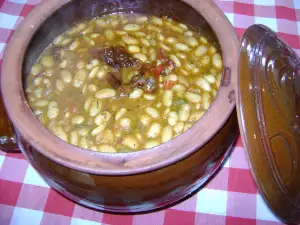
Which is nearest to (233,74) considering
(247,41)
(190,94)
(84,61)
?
(247,41)

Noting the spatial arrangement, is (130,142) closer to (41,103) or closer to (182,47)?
(41,103)

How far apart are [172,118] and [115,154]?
369 mm

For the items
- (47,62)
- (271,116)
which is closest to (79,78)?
(47,62)

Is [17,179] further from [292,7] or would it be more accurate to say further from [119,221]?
[292,7]

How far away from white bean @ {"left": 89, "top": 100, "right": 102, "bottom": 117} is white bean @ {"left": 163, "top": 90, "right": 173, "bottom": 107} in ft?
0.78

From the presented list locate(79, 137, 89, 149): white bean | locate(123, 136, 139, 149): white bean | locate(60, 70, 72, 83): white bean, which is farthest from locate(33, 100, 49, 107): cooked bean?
locate(123, 136, 139, 149): white bean

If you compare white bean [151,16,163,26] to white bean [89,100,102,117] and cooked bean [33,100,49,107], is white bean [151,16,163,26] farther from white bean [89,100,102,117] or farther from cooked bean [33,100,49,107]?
cooked bean [33,100,49,107]

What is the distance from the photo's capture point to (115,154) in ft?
3.38

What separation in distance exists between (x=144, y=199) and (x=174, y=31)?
771 mm

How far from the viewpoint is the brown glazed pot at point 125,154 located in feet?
3.39

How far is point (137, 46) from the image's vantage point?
1.55m

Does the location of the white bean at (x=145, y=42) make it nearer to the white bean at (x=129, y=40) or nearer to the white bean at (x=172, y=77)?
the white bean at (x=129, y=40)

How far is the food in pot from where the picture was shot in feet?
4.37

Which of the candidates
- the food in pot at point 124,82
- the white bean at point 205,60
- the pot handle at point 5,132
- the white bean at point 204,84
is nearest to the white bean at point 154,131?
the food in pot at point 124,82
